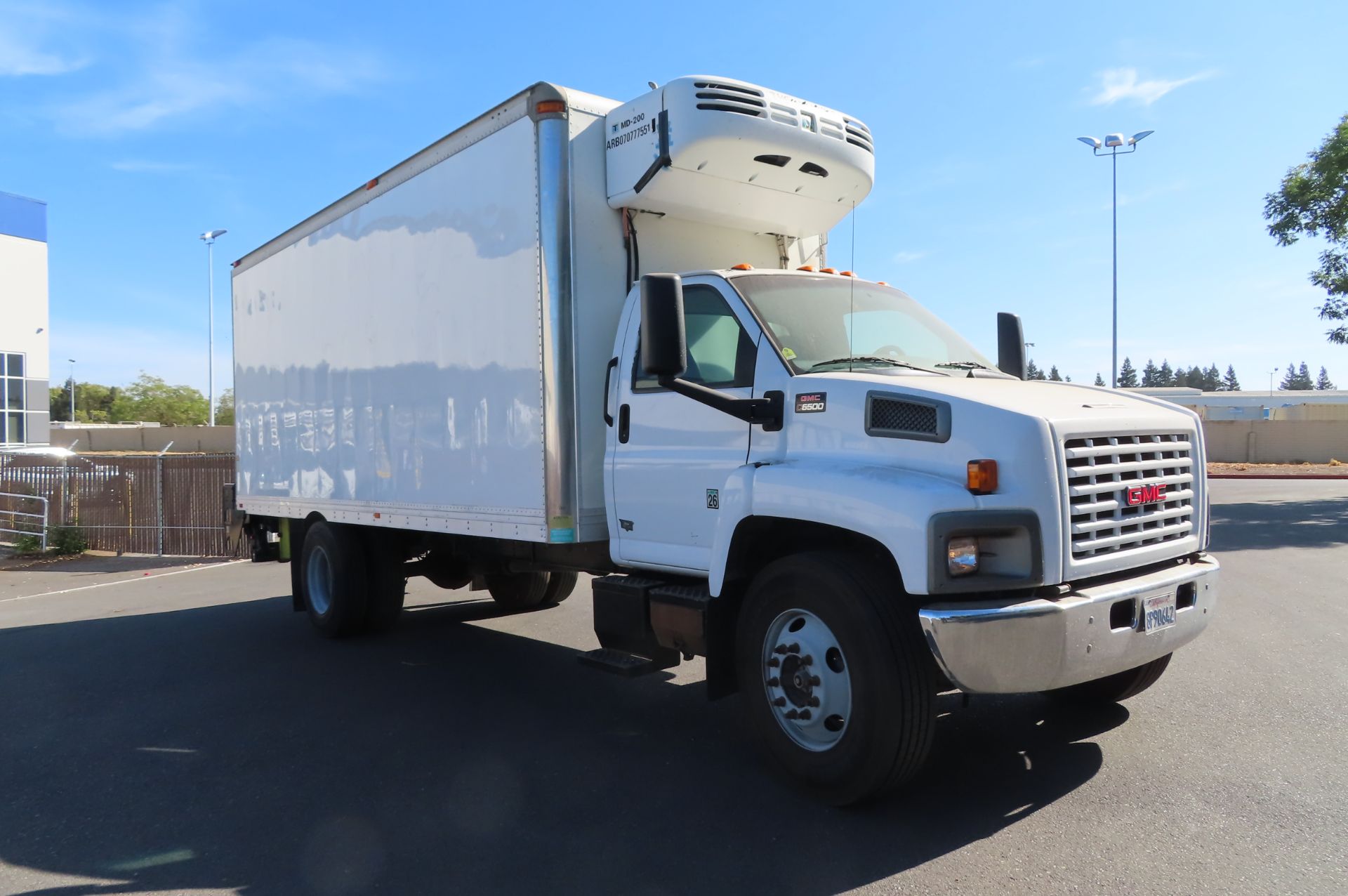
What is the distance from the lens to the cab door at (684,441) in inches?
195

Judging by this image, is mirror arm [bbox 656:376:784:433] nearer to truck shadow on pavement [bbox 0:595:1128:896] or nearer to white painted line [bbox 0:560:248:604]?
truck shadow on pavement [bbox 0:595:1128:896]

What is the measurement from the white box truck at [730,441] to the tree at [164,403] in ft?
255

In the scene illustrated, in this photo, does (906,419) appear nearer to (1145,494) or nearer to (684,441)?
(1145,494)

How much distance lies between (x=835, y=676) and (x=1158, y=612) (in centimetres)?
138

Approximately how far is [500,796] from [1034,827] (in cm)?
236

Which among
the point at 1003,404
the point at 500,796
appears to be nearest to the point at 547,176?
the point at 1003,404

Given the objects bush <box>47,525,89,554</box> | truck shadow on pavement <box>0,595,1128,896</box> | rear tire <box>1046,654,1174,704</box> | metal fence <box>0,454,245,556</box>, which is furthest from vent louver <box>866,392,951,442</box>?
bush <box>47,525,89,554</box>

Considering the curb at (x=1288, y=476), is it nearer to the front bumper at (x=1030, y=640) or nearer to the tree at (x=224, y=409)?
the front bumper at (x=1030, y=640)

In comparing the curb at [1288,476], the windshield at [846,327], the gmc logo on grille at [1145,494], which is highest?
the windshield at [846,327]

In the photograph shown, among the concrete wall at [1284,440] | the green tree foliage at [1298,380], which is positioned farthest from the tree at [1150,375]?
the concrete wall at [1284,440]

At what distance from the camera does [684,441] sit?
5.16m

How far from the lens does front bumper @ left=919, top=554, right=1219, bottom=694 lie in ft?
12.1

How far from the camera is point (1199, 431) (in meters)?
4.68

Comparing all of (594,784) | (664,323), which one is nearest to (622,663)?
(594,784)
